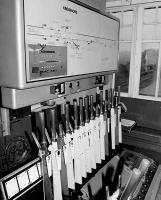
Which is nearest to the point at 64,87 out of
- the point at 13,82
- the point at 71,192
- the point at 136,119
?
the point at 13,82

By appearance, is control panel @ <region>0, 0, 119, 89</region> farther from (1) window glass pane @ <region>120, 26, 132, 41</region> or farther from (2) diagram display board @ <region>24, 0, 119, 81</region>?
(1) window glass pane @ <region>120, 26, 132, 41</region>

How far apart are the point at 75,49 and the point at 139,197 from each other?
1.03 meters

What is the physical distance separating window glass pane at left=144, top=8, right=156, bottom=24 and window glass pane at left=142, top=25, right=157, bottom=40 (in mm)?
66

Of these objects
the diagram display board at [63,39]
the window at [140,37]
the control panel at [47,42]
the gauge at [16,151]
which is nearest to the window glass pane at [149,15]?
the window at [140,37]

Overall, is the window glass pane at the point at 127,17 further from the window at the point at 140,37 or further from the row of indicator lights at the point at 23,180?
the row of indicator lights at the point at 23,180

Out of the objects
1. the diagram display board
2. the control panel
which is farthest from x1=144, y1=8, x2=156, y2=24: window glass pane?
the control panel

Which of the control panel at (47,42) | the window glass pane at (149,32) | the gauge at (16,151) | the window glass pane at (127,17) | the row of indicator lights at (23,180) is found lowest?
the row of indicator lights at (23,180)

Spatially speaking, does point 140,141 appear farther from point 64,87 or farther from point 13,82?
point 13,82

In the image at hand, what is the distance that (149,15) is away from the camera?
2445 millimetres

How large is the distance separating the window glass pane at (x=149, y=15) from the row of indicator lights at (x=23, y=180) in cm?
209

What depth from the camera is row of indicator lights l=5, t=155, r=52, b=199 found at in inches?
36.0

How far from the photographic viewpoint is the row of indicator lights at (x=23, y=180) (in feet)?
3.00

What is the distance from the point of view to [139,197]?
1325 mm

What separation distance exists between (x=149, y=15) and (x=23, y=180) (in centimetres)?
231
